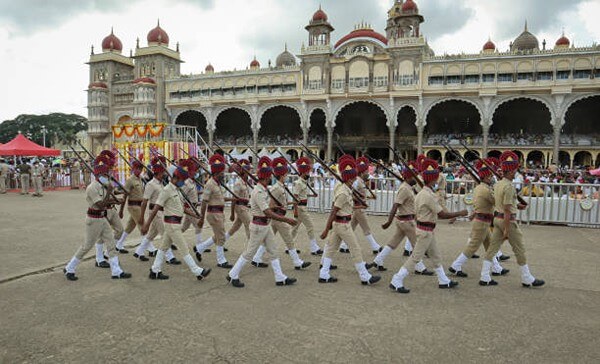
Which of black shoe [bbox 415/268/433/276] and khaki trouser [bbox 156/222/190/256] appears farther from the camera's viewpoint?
black shoe [bbox 415/268/433/276]

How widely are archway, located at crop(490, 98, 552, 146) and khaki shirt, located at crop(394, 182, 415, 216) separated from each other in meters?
28.8

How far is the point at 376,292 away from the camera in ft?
16.2

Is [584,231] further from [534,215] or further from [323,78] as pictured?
[323,78]

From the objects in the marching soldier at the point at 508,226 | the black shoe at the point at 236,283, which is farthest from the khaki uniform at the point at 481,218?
the black shoe at the point at 236,283

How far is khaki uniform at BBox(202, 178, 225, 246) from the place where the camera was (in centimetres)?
630

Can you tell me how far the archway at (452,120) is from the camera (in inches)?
1312

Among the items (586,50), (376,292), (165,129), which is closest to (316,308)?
(376,292)

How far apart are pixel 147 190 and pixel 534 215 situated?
30.1 ft

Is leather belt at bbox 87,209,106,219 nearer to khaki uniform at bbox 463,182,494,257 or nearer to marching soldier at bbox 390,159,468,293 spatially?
marching soldier at bbox 390,159,468,293

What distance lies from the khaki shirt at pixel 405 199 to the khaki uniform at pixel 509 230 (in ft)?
3.67

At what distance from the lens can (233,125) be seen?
4316 centimetres

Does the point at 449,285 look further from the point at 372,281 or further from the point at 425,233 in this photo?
the point at 372,281

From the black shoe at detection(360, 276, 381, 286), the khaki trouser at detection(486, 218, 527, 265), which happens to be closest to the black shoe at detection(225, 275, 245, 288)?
the black shoe at detection(360, 276, 381, 286)

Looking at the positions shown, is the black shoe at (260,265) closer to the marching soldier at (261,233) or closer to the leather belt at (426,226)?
the marching soldier at (261,233)
